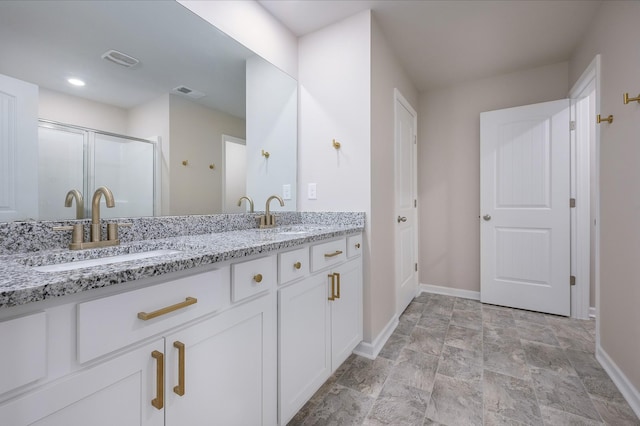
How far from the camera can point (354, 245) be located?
176cm

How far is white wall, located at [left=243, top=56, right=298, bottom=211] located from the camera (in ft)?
5.93

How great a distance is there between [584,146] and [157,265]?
3302mm

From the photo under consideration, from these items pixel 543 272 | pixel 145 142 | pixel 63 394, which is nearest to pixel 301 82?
pixel 145 142

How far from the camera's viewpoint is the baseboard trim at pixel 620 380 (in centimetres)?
136

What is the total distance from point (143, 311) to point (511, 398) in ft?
5.86

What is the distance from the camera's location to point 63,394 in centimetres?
54

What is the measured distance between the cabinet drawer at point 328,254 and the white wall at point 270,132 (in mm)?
643

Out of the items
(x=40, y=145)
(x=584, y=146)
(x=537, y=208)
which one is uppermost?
(x=584, y=146)

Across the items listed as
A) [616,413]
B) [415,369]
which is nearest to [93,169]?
[415,369]

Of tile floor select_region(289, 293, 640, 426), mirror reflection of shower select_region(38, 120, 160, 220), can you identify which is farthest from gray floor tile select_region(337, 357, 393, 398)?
mirror reflection of shower select_region(38, 120, 160, 220)

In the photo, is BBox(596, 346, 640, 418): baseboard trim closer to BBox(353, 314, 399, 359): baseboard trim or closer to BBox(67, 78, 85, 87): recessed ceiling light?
BBox(353, 314, 399, 359): baseboard trim

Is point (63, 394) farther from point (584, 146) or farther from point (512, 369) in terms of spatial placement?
point (584, 146)

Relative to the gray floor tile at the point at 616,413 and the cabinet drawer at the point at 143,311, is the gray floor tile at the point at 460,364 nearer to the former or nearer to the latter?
the gray floor tile at the point at 616,413

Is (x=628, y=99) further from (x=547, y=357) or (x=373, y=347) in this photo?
(x=373, y=347)
